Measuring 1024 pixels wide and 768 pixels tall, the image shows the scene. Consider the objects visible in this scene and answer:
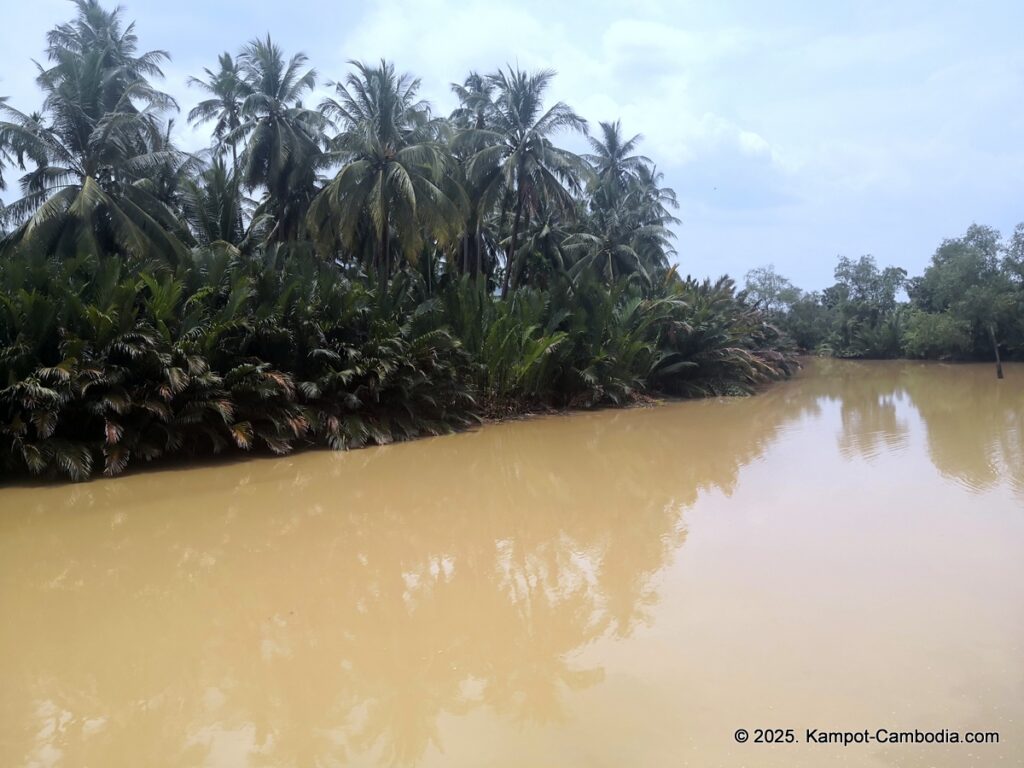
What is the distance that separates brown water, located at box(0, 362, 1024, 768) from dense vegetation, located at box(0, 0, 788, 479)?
1597 mm

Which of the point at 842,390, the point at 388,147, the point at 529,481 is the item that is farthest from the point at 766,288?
the point at 529,481

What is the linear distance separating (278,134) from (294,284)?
8.78 metres

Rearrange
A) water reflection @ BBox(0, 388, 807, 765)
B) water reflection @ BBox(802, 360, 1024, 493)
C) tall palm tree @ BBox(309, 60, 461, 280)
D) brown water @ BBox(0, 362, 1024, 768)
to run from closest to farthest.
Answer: brown water @ BBox(0, 362, 1024, 768) → water reflection @ BBox(0, 388, 807, 765) → water reflection @ BBox(802, 360, 1024, 493) → tall palm tree @ BBox(309, 60, 461, 280)

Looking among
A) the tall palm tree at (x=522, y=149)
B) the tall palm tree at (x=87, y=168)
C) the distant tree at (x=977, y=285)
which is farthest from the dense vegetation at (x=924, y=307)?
the tall palm tree at (x=87, y=168)

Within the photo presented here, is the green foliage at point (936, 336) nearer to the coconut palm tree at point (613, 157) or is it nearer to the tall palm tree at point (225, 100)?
the coconut palm tree at point (613, 157)

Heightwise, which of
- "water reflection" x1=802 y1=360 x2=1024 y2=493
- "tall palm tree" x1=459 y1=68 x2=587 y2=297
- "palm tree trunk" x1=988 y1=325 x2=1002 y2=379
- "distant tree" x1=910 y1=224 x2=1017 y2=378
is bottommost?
"water reflection" x1=802 y1=360 x2=1024 y2=493

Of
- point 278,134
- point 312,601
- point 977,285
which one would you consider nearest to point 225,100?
point 278,134

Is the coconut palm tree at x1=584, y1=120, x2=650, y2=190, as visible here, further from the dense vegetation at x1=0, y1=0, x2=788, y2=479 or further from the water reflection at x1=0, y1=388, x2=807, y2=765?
the water reflection at x1=0, y1=388, x2=807, y2=765

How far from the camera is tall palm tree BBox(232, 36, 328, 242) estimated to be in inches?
717

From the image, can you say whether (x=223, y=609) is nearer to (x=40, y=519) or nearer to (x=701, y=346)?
(x=40, y=519)

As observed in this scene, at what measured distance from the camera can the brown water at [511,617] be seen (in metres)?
3.11

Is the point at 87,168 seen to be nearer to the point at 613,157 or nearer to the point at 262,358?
the point at 262,358

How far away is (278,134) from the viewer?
18266 mm

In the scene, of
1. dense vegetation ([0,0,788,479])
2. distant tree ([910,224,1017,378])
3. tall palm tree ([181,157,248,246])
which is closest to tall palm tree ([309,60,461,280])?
dense vegetation ([0,0,788,479])
